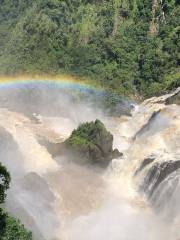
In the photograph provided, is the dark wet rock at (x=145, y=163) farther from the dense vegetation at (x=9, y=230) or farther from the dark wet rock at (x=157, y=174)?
the dense vegetation at (x=9, y=230)

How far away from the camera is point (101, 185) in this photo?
55.0 m

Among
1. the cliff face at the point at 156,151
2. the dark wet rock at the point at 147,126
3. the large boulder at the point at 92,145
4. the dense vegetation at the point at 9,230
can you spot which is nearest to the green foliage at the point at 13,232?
the dense vegetation at the point at 9,230

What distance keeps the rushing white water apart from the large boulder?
124 centimetres

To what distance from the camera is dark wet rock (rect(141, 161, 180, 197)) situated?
50.2 meters

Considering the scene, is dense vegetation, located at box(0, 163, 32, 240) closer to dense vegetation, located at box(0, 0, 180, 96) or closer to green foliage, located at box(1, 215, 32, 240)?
green foliage, located at box(1, 215, 32, 240)

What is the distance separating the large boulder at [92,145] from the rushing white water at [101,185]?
1.24 meters

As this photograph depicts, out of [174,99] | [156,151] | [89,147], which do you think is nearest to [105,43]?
[174,99]

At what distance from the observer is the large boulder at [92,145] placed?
59000mm

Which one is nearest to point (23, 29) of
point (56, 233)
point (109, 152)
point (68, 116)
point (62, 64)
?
point (62, 64)

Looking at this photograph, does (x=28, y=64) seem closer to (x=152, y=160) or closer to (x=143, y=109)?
(x=143, y=109)

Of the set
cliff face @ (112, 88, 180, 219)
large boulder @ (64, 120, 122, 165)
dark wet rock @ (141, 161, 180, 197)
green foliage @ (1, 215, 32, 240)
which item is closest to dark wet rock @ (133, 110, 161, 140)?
cliff face @ (112, 88, 180, 219)

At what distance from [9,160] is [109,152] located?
37.5 ft

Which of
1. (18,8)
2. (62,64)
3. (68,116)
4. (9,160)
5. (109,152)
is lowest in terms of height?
(9,160)

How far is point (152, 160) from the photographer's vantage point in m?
54.3
